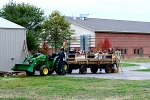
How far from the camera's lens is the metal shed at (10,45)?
92.6 feet

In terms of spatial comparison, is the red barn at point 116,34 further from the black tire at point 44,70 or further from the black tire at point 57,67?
the black tire at point 44,70

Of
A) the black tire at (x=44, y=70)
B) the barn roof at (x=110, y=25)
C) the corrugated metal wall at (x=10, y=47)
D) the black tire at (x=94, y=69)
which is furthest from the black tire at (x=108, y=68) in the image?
the barn roof at (x=110, y=25)

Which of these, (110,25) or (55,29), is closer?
(55,29)

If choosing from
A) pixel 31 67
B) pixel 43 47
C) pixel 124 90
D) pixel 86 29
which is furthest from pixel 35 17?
pixel 124 90

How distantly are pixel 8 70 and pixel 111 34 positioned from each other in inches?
1738

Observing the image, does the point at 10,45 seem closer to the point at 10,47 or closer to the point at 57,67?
the point at 10,47

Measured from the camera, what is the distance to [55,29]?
60719 millimetres

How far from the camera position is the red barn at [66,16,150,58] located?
6938 centimetres

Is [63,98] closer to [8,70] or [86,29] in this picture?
[8,70]

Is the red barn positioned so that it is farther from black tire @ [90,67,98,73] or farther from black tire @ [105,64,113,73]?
black tire @ [105,64,113,73]

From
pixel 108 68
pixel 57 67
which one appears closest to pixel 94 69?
pixel 108 68

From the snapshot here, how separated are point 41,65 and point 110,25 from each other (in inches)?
1888

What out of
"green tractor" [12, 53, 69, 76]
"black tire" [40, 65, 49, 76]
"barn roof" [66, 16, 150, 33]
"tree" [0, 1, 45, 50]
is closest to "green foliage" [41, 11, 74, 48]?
"tree" [0, 1, 45, 50]

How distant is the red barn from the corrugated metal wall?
1489 inches
